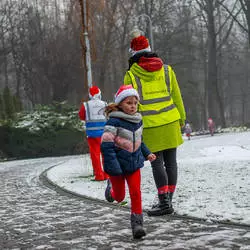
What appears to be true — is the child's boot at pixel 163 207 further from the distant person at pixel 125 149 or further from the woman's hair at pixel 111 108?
the woman's hair at pixel 111 108

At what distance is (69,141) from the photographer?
2219cm

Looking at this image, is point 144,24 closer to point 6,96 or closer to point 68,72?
point 68,72

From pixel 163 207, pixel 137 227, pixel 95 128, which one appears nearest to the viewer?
pixel 137 227

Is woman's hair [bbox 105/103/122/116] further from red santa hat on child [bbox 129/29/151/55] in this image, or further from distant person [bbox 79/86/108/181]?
distant person [bbox 79/86/108/181]

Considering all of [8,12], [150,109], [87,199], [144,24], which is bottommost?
[87,199]

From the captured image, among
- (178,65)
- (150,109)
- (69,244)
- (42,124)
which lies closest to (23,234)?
(69,244)

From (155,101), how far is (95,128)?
13.4 ft

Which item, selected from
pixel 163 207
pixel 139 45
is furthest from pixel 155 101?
pixel 163 207

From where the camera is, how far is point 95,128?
9305 millimetres

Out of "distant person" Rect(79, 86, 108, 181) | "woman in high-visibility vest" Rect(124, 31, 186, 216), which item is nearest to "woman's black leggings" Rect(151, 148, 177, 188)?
"woman in high-visibility vest" Rect(124, 31, 186, 216)

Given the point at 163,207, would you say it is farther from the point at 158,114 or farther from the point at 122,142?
the point at 122,142

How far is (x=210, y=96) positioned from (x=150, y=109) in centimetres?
3179

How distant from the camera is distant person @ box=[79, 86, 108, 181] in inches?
367

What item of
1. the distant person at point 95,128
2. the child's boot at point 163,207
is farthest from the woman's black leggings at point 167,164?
the distant person at point 95,128
